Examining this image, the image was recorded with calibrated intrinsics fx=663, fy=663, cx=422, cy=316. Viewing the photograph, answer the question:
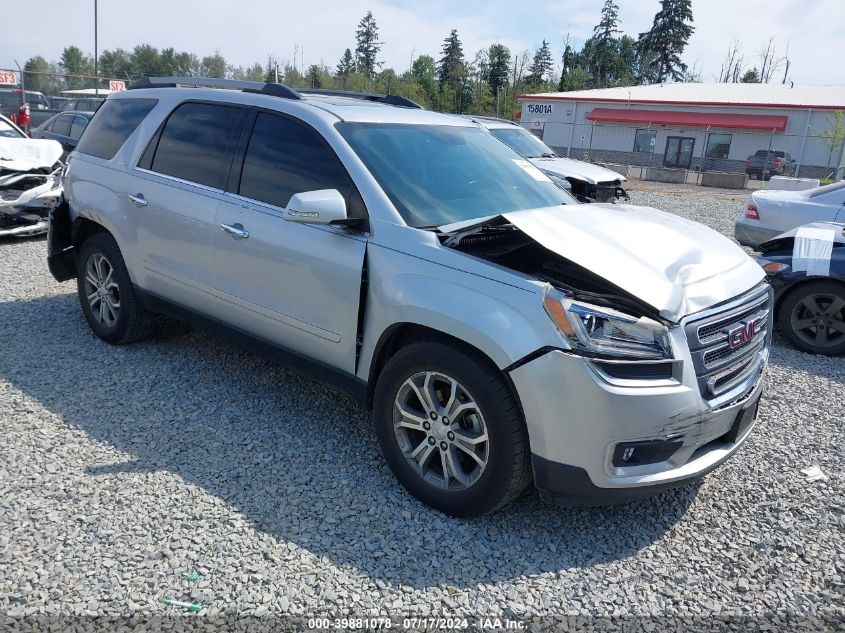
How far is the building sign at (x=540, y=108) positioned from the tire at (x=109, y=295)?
38.1 metres

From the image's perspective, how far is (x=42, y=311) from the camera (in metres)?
5.96

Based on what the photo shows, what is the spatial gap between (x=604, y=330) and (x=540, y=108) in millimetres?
40236

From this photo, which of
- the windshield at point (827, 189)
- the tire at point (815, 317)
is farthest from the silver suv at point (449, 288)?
the windshield at point (827, 189)

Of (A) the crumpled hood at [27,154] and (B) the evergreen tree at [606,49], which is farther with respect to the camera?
(B) the evergreen tree at [606,49]

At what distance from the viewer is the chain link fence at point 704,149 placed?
31.4 meters

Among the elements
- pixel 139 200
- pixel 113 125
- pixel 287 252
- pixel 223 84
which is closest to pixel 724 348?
pixel 287 252

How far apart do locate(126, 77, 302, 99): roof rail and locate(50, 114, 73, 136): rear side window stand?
1005 centimetres

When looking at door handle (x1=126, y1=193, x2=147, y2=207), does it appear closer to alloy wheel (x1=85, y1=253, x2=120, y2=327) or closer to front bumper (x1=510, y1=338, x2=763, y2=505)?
alloy wheel (x1=85, y1=253, x2=120, y2=327)

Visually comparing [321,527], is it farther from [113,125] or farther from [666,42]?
[666,42]

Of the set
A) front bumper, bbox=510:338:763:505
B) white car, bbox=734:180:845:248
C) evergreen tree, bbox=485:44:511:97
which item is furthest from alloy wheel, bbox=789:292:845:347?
evergreen tree, bbox=485:44:511:97

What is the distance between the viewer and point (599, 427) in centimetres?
265

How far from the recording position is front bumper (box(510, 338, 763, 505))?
263 centimetres

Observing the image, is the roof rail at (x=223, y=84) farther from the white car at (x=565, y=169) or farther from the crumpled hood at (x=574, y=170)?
the crumpled hood at (x=574, y=170)

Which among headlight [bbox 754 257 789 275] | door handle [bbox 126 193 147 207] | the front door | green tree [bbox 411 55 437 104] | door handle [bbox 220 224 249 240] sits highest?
green tree [bbox 411 55 437 104]
